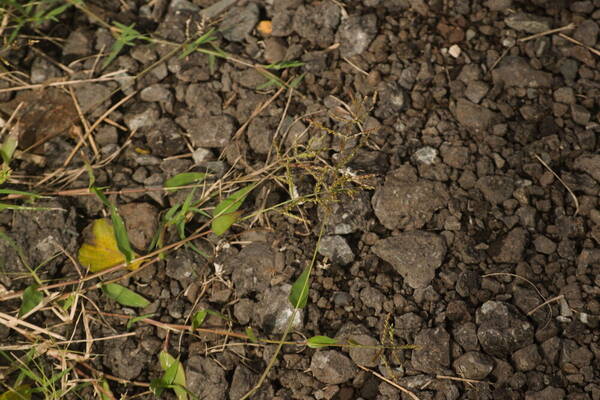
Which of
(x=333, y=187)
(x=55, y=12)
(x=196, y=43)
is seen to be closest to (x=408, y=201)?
(x=333, y=187)

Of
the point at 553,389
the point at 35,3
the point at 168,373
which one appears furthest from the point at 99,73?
the point at 553,389

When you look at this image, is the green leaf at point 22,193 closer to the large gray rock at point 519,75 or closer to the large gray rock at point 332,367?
the large gray rock at point 332,367

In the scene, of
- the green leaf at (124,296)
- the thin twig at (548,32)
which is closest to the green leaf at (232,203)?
the green leaf at (124,296)

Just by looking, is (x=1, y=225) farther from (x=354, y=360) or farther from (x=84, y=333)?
(x=354, y=360)

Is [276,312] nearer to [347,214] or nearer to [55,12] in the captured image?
[347,214]

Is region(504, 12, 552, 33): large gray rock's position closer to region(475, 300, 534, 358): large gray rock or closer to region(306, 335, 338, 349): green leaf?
region(475, 300, 534, 358): large gray rock

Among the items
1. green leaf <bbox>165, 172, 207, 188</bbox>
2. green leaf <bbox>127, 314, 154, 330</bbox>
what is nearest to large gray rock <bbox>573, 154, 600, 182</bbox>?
green leaf <bbox>165, 172, 207, 188</bbox>
